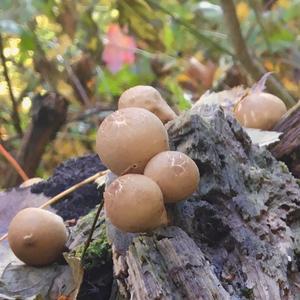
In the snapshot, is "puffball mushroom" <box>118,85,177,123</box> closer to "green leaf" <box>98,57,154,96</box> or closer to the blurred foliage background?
the blurred foliage background

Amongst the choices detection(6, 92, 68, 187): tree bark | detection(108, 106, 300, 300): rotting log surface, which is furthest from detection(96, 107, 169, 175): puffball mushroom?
detection(6, 92, 68, 187): tree bark

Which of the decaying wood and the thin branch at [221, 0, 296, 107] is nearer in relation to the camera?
the decaying wood

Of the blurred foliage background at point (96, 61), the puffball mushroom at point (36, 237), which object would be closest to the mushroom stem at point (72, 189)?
the puffball mushroom at point (36, 237)

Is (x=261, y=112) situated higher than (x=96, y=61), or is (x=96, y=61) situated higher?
(x=261, y=112)

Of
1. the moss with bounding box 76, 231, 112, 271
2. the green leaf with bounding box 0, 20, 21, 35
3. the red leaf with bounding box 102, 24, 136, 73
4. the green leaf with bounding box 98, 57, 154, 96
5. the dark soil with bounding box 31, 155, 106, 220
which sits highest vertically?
the moss with bounding box 76, 231, 112, 271

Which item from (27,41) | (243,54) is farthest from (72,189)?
(27,41)

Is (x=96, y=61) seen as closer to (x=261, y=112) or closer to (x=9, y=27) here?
(x=9, y=27)

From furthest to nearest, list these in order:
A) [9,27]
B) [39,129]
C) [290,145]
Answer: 1. [9,27]
2. [39,129]
3. [290,145]
